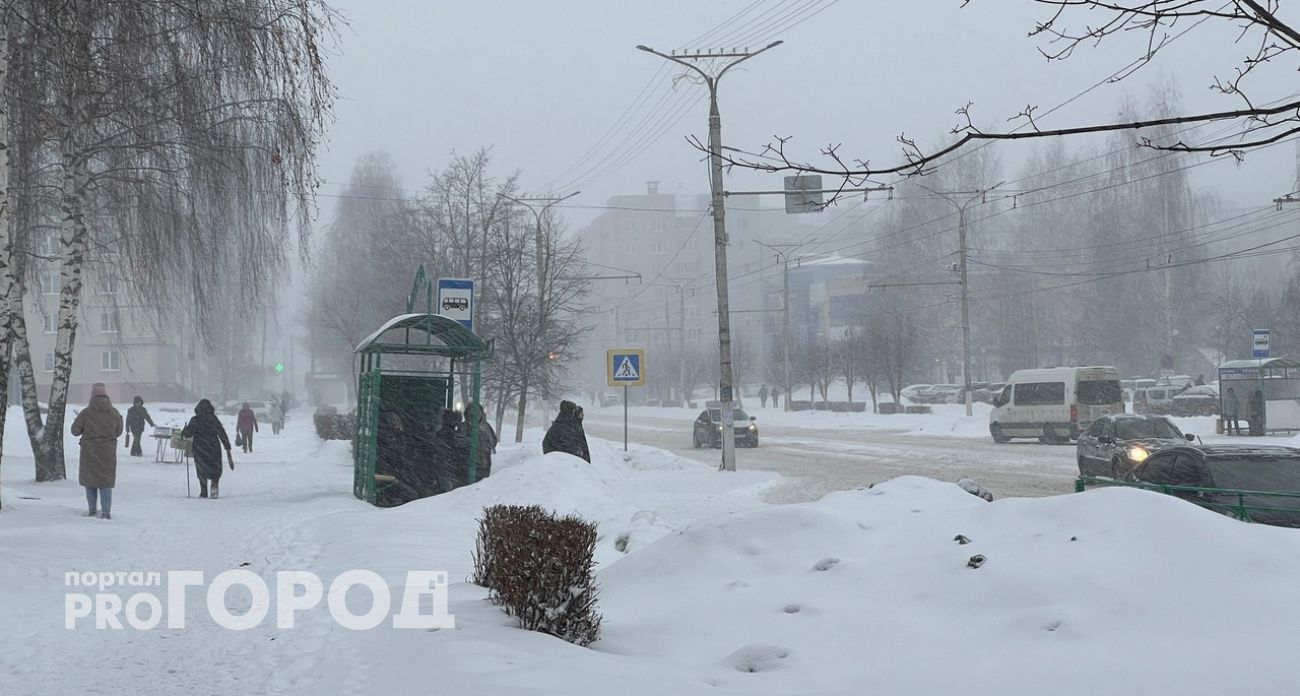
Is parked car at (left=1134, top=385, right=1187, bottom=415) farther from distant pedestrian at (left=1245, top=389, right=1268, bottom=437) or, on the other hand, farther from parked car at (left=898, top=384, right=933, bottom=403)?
parked car at (left=898, top=384, right=933, bottom=403)

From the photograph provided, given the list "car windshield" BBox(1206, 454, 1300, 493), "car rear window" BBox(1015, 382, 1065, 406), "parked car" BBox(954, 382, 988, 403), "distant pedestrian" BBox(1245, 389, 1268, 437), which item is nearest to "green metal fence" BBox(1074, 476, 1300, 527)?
"car windshield" BBox(1206, 454, 1300, 493)

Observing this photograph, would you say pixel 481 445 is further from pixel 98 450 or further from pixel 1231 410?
pixel 1231 410

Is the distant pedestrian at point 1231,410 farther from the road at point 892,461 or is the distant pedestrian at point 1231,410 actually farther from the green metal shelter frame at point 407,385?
the green metal shelter frame at point 407,385

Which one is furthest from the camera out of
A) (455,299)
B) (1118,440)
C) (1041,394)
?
(1041,394)

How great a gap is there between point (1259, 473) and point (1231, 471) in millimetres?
240

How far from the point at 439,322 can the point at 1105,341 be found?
2168 inches

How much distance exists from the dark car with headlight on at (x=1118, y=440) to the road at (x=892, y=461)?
0.63m

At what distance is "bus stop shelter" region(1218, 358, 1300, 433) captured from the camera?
109ft

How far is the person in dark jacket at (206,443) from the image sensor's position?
18219mm

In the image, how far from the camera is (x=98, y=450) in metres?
14.7

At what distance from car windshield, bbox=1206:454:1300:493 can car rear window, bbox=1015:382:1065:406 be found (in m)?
23.9

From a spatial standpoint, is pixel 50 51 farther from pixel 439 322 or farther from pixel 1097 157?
pixel 1097 157

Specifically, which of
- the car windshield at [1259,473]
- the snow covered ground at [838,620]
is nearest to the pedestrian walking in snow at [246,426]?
the snow covered ground at [838,620]

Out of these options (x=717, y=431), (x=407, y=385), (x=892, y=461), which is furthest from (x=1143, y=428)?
(x=717, y=431)
